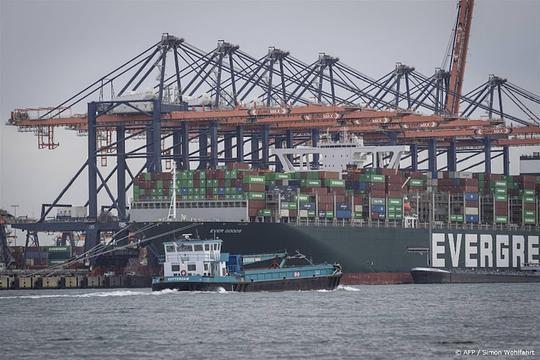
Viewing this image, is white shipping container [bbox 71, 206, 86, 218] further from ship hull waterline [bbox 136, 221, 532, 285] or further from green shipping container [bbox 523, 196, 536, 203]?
green shipping container [bbox 523, 196, 536, 203]

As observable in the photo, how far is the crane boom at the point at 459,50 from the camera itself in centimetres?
13575

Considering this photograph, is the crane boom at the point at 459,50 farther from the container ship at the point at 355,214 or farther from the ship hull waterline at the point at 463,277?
the ship hull waterline at the point at 463,277

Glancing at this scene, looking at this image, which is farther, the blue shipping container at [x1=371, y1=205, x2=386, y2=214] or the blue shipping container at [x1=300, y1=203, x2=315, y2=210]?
the blue shipping container at [x1=371, y1=205, x2=386, y2=214]

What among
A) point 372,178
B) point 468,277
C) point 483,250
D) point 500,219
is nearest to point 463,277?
point 468,277

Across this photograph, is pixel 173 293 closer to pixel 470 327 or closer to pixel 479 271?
pixel 470 327

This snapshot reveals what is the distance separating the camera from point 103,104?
110 m

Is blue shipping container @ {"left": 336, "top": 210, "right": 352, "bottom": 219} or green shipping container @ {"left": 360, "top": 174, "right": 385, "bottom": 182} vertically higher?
green shipping container @ {"left": 360, "top": 174, "right": 385, "bottom": 182}

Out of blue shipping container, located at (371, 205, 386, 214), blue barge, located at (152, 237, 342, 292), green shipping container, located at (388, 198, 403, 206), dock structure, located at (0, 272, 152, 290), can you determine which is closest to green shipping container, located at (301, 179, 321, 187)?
blue shipping container, located at (371, 205, 386, 214)

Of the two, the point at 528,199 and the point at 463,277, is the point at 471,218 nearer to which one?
the point at 463,277

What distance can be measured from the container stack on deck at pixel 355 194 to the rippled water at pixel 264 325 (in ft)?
41.8

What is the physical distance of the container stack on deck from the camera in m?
99.2

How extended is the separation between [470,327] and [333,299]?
17.2 m

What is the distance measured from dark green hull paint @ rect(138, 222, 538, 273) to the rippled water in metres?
10.2

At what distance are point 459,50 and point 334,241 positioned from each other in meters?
40.2
